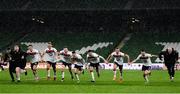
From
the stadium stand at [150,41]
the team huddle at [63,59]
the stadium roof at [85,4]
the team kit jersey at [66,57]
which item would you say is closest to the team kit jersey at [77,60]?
the team huddle at [63,59]

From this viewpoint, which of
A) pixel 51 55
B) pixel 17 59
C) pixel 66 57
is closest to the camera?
pixel 17 59

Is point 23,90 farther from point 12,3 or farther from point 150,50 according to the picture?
point 12,3

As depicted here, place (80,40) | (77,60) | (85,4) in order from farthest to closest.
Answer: (80,40) < (85,4) < (77,60)

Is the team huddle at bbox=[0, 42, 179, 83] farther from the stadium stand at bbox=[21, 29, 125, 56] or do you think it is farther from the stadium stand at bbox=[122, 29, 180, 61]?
the stadium stand at bbox=[21, 29, 125, 56]

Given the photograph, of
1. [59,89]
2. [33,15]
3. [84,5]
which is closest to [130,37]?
[84,5]

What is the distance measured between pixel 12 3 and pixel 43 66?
14655 millimetres

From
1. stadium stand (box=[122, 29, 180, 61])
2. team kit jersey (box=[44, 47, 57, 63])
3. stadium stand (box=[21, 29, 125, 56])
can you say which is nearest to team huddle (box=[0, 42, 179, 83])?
team kit jersey (box=[44, 47, 57, 63])

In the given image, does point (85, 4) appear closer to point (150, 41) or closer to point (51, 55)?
point (150, 41)

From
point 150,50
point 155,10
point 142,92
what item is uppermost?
point 155,10

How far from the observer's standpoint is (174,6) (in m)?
65.8

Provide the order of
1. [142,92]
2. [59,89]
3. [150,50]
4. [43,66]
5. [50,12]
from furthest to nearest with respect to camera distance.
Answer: [50,12]
[150,50]
[43,66]
[59,89]
[142,92]

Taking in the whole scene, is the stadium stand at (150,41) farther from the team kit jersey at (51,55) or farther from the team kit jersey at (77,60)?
the team kit jersey at (51,55)

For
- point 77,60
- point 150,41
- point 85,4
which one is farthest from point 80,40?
point 77,60

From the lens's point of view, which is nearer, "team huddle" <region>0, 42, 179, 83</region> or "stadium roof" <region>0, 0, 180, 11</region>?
"team huddle" <region>0, 42, 179, 83</region>
